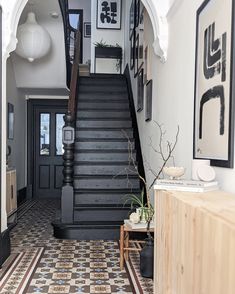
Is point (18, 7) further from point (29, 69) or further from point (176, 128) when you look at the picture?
point (29, 69)

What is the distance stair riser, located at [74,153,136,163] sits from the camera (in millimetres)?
5668

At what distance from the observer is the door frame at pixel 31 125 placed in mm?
8312

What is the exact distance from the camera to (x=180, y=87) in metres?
3.09

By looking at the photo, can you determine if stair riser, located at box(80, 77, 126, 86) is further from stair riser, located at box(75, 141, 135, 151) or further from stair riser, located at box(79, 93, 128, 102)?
stair riser, located at box(75, 141, 135, 151)

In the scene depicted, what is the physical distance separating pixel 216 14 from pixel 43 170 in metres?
6.95

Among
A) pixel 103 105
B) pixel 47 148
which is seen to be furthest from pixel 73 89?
pixel 47 148

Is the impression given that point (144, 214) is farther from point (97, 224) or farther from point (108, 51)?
point (108, 51)

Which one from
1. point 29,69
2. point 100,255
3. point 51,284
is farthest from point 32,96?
point 51,284

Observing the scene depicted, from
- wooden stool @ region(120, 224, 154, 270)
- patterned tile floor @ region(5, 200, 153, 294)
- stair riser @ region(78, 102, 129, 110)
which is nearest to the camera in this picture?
patterned tile floor @ region(5, 200, 153, 294)

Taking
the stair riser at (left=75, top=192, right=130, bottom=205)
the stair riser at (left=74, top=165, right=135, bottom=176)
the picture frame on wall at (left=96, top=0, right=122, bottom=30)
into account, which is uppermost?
the picture frame on wall at (left=96, top=0, right=122, bottom=30)

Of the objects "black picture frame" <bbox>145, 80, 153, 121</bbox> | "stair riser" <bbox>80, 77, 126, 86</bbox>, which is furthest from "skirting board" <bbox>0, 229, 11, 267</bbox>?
"stair riser" <bbox>80, 77, 126, 86</bbox>

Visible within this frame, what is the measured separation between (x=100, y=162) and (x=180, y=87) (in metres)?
2.76

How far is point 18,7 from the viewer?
11.8ft

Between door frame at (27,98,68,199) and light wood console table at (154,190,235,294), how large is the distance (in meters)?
6.52
